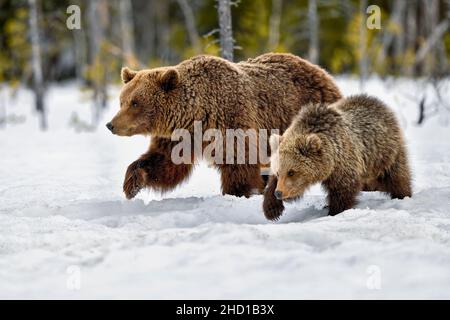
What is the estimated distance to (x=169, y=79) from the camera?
543cm

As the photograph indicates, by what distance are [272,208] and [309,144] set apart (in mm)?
597

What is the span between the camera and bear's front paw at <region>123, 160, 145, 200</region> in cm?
558

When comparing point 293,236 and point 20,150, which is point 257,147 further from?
point 20,150

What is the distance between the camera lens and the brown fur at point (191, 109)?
5449 millimetres

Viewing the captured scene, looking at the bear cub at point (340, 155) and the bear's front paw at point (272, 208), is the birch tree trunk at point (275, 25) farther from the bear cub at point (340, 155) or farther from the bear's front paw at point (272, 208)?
the bear's front paw at point (272, 208)

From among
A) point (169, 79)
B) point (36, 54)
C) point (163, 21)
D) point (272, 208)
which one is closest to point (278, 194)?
point (272, 208)

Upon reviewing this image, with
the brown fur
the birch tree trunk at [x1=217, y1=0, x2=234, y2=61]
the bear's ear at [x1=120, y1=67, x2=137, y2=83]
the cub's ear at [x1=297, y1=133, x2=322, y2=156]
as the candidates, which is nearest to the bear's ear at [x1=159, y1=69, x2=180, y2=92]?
the brown fur

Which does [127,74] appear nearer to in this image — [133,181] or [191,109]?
[191,109]

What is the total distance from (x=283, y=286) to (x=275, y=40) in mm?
20166

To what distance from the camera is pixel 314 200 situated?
566cm

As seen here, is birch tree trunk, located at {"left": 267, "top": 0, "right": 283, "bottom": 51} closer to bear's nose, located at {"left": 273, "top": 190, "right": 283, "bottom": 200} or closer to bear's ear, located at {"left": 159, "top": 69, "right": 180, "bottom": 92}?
bear's ear, located at {"left": 159, "top": 69, "right": 180, "bottom": 92}

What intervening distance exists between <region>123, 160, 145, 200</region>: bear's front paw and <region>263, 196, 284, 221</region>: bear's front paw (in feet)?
4.18

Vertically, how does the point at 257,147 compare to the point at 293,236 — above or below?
above
